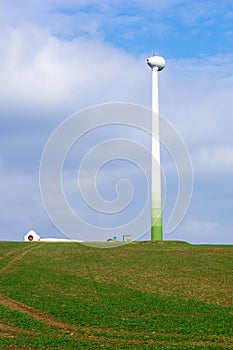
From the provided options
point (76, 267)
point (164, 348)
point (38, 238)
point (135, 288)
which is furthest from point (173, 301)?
point (38, 238)

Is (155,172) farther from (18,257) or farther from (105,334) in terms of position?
(105,334)

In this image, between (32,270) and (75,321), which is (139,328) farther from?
(32,270)

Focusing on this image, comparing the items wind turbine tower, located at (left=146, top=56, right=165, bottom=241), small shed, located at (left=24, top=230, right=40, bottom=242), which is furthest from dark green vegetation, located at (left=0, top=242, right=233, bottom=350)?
small shed, located at (left=24, top=230, right=40, bottom=242)

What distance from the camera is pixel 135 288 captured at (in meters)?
49.3

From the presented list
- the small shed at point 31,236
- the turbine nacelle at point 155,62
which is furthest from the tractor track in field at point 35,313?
the small shed at point 31,236

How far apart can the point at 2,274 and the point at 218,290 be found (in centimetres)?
2006

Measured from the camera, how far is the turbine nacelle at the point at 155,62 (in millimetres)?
94375

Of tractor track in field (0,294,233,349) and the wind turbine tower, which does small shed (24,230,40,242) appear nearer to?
the wind turbine tower

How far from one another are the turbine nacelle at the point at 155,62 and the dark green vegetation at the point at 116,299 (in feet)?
107

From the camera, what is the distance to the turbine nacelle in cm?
9438

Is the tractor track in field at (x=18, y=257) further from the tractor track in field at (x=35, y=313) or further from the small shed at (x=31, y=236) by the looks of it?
the small shed at (x=31, y=236)

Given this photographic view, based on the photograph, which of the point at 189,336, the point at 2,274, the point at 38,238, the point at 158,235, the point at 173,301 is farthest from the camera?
the point at 38,238

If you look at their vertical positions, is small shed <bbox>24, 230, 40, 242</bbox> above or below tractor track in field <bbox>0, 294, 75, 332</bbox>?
above

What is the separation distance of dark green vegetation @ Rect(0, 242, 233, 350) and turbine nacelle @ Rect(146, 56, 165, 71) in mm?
32501
